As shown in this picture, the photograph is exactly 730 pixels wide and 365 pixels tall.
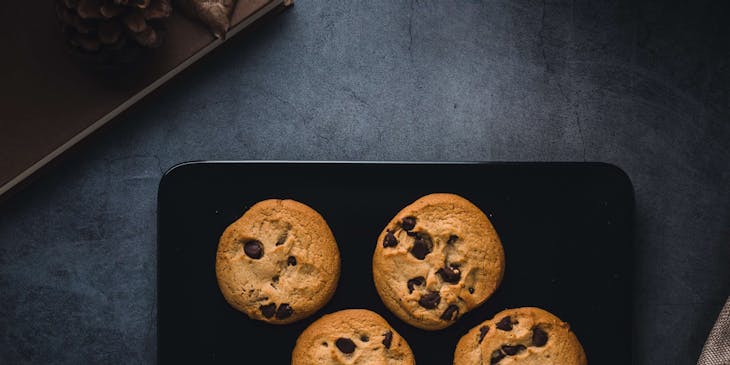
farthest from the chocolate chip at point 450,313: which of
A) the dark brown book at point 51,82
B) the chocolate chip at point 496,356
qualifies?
the dark brown book at point 51,82

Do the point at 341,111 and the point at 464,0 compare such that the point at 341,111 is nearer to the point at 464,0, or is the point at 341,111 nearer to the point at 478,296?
the point at 464,0

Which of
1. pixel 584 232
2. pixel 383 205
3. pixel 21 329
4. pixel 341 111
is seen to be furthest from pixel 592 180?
pixel 21 329

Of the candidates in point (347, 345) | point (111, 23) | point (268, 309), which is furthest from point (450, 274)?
point (111, 23)

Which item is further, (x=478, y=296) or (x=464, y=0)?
(x=464, y=0)

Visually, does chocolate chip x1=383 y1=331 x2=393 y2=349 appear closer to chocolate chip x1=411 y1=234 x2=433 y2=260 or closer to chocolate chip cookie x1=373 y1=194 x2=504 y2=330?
chocolate chip cookie x1=373 y1=194 x2=504 y2=330

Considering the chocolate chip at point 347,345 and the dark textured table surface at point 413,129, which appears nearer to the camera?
the chocolate chip at point 347,345

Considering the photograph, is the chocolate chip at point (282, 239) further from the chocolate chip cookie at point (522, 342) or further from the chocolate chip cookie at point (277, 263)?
the chocolate chip cookie at point (522, 342)
